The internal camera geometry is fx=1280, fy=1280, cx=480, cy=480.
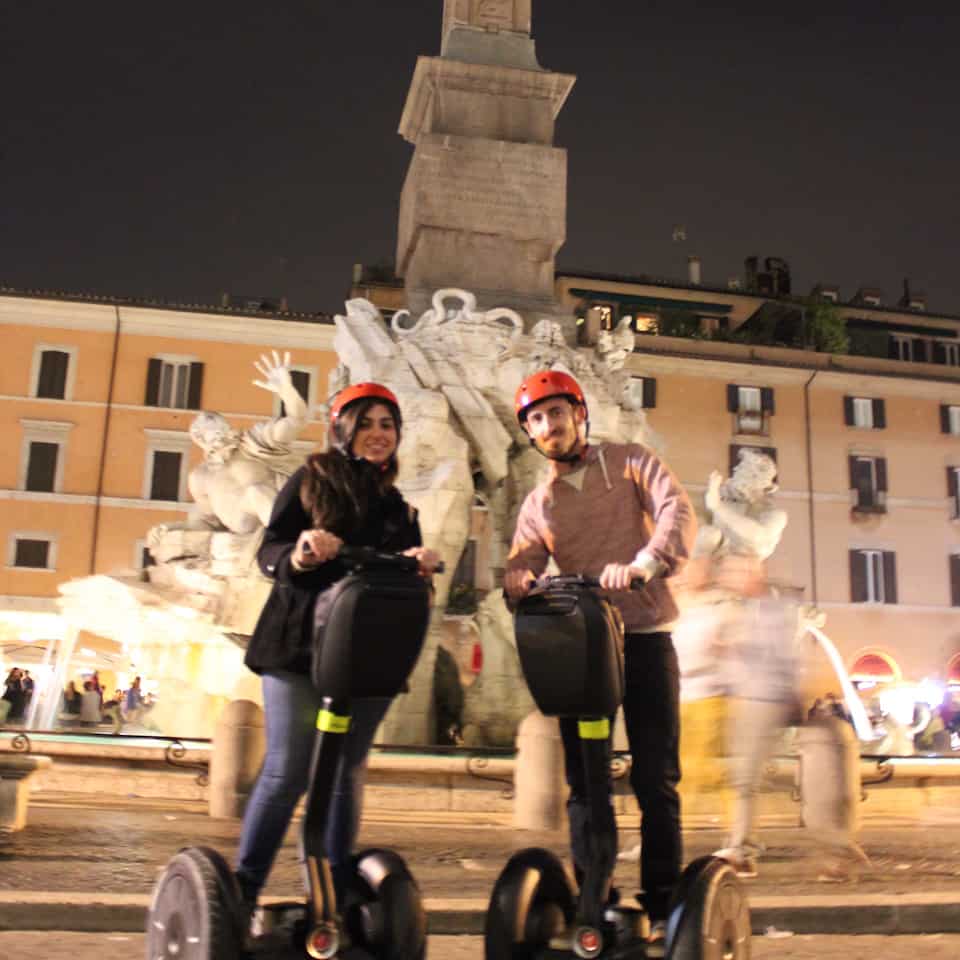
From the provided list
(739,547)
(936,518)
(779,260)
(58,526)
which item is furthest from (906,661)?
(739,547)

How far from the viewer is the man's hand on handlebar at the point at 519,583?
3324 mm

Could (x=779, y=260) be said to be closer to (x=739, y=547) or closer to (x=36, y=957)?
(x=739, y=547)

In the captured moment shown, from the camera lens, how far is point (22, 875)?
4.96 m

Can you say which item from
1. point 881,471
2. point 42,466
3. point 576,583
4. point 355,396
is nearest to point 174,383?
point 42,466

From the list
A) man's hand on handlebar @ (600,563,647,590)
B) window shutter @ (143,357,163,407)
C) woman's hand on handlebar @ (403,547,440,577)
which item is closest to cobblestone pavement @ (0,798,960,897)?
woman's hand on handlebar @ (403,547,440,577)

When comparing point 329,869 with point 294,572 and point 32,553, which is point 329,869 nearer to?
point 294,572

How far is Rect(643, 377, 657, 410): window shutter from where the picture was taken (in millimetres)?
34844

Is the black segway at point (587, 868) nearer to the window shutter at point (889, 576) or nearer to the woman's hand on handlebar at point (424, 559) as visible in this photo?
the woman's hand on handlebar at point (424, 559)

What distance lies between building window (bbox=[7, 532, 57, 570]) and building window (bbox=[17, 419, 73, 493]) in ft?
3.91

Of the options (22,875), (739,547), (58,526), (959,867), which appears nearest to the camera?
(22,875)

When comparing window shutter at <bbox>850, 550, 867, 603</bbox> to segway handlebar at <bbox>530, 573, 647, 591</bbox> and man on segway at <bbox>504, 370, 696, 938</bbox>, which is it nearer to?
man on segway at <bbox>504, 370, 696, 938</bbox>

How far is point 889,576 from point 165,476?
63.5 ft

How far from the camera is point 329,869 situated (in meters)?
3.05

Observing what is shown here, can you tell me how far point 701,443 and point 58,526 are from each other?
668 inches
